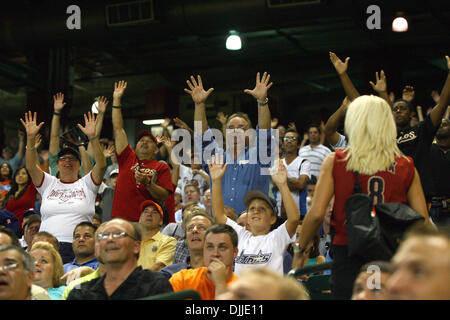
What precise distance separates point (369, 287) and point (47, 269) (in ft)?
8.49

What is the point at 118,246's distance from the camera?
11.5ft

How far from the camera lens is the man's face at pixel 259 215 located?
15.3 feet

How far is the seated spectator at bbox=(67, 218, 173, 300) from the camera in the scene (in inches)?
132

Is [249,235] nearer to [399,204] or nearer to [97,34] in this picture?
[399,204]

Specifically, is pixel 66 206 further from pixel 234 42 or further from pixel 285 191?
pixel 234 42

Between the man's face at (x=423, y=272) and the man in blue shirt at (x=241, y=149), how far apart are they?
337cm

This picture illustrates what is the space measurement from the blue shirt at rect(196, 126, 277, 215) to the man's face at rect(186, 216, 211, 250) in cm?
89

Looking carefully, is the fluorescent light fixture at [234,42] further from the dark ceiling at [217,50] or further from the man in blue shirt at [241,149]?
the man in blue shirt at [241,149]

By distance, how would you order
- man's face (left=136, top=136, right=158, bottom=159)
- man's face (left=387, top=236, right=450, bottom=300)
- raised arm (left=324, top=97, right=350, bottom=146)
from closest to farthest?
man's face (left=387, top=236, right=450, bottom=300), raised arm (left=324, top=97, right=350, bottom=146), man's face (left=136, top=136, right=158, bottom=159)

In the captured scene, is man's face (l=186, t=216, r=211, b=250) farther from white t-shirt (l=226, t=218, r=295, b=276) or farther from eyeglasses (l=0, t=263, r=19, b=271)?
eyeglasses (l=0, t=263, r=19, b=271)

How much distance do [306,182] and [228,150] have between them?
5.20ft

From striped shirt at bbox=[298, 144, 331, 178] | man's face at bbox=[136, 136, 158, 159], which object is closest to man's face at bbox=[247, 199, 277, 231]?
man's face at bbox=[136, 136, 158, 159]

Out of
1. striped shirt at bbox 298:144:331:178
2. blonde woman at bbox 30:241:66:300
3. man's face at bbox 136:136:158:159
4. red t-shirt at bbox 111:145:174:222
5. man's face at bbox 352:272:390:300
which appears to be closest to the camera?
man's face at bbox 352:272:390:300

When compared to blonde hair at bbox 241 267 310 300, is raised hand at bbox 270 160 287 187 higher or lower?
higher
